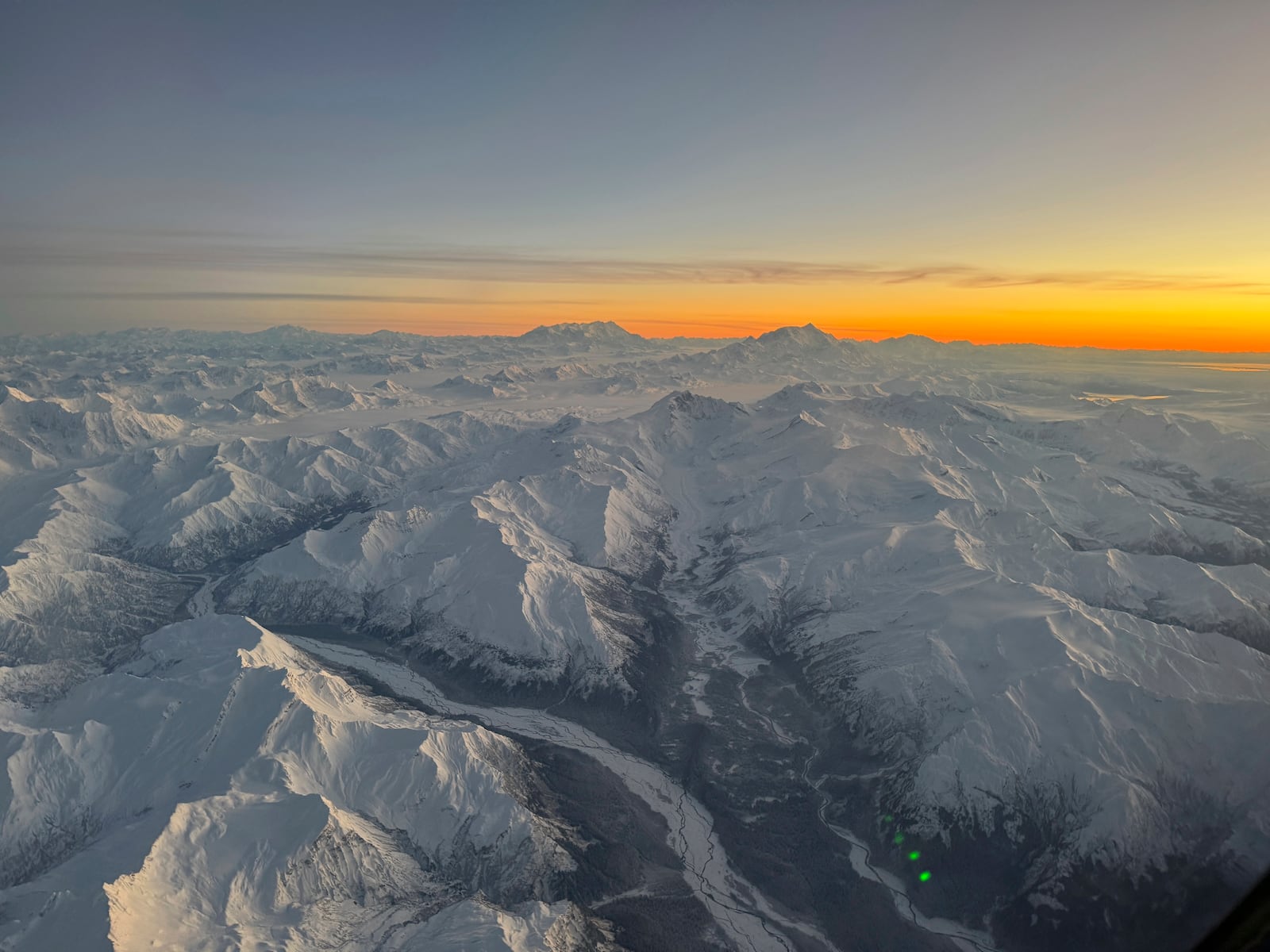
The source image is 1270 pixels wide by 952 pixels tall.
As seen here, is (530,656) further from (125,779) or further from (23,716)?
(23,716)

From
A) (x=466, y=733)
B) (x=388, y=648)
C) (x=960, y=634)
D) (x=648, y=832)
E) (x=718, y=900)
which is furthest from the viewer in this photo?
(x=388, y=648)

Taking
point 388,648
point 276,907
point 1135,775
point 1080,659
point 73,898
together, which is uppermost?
point 1080,659

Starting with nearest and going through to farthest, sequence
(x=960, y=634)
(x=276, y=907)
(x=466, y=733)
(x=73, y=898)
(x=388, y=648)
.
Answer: (x=73, y=898) → (x=276, y=907) → (x=466, y=733) → (x=960, y=634) → (x=388, y=648)

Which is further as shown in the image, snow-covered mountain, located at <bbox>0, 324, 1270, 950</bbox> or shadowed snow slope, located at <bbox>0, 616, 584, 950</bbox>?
snow-covered mountain, located at <bbox>0, 324, 1270, 950</bbox>

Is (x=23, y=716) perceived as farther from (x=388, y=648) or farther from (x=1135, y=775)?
(x=1135, y=775)

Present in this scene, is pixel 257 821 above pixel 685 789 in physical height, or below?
above

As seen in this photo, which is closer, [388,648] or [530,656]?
[530,656]

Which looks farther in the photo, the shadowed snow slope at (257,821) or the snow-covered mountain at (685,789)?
the snow-covered mountain at (685,789)

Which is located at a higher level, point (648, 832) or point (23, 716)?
point (23, 716)

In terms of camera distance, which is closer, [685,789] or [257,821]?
[257,821]

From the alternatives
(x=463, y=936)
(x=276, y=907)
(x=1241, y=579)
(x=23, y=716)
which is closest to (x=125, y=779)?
(x=23, y=716)
